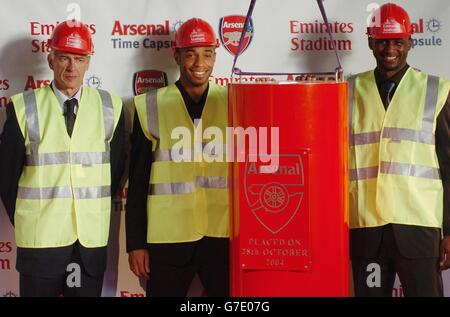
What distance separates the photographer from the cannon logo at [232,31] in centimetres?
314

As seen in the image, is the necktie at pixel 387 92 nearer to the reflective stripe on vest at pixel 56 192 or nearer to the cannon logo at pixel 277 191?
the cannon logo at pixel 277 191

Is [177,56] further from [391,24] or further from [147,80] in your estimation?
[391,24]

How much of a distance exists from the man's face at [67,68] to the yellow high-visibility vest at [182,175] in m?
0.30

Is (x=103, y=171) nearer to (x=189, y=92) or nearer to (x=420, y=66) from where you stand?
(x=189, y=92)

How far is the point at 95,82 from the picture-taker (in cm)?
316

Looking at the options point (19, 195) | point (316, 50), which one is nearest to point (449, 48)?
point (316, 50)

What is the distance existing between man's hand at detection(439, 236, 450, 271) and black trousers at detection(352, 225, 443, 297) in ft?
0.13

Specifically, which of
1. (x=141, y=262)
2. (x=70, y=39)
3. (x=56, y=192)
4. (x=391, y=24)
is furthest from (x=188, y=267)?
(x=391, y=24)

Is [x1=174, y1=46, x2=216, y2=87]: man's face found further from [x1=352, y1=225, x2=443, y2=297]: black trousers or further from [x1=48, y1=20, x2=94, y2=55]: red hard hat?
[x1=352, y1=225, x2=443, y2=297]: black trousers

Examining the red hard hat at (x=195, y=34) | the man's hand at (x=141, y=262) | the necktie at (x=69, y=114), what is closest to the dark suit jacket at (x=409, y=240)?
the man's hand at (x=141, y=262)

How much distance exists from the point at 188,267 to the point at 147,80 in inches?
36.9

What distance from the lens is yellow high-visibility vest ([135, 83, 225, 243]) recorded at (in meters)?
2.91

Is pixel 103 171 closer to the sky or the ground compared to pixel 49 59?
closer to the ground

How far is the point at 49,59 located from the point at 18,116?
299mm
